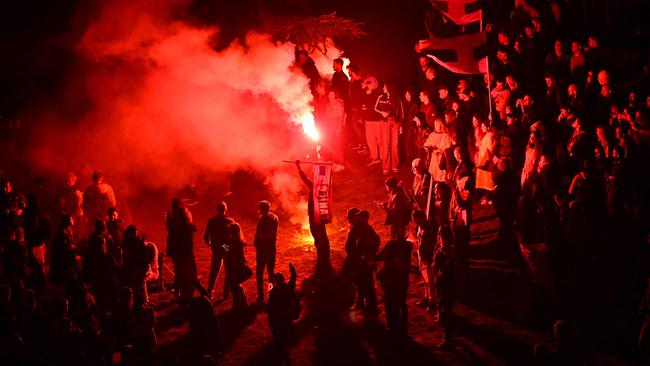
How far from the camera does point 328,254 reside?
11797mm

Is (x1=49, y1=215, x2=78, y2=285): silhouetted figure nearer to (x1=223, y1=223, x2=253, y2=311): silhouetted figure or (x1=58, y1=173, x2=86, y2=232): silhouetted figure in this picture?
(x1=223, y1=223, x2=253, y2=311): silhouetted figure


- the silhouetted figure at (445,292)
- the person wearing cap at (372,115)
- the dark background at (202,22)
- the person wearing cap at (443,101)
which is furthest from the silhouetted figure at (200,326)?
the dark background at (202,22)

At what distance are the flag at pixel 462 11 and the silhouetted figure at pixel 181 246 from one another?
25.9 feet

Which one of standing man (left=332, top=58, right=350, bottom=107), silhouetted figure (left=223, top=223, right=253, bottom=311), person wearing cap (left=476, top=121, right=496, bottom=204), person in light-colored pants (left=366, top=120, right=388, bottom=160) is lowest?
silhouetted figure (left=223, top=223, right=253, bottom=311)

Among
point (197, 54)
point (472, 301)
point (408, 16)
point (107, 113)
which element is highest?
point (408, 16)

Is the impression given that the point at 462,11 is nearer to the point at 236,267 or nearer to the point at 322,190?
the point at 322,190

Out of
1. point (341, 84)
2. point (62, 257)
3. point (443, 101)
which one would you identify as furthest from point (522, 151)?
point (62, 257)

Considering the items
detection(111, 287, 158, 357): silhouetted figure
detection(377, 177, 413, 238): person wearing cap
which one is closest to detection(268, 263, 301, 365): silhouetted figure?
detection(111, 287, 158, 357): silhouetted figure

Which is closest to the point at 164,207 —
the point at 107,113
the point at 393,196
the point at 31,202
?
the point at 107,113

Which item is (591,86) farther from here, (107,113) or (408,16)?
(107,113)

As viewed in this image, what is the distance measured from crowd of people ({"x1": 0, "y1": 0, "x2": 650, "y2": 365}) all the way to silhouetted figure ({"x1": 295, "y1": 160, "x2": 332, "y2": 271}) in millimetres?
36

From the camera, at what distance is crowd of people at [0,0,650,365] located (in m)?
8.38

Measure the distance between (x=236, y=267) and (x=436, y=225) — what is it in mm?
3640

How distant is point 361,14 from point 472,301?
14102 mm
